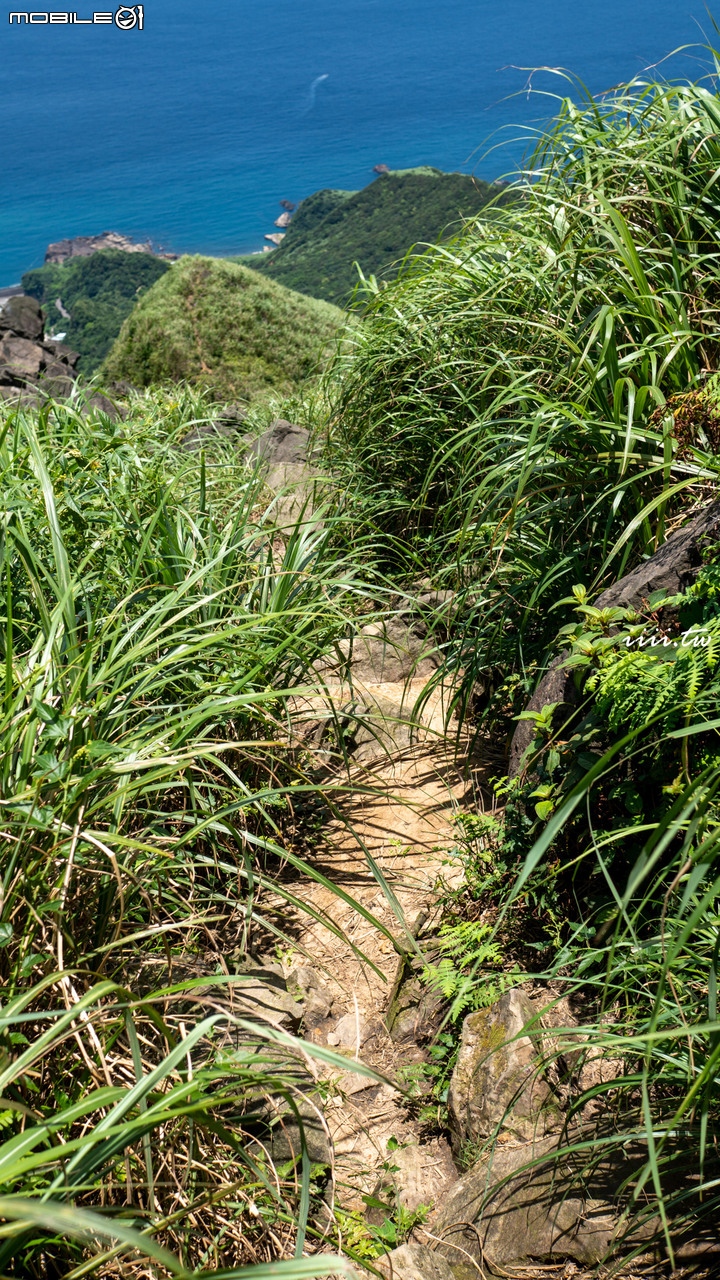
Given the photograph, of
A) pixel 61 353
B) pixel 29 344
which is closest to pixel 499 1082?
pixel 29 344

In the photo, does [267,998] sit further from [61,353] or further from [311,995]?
[61,353]

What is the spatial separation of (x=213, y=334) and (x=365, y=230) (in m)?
17.9

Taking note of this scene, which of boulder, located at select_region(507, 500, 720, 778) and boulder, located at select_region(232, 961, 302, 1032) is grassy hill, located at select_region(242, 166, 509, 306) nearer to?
boulder, located at select_region(507, 500, 720, 778)

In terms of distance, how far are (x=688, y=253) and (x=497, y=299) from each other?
69 cm

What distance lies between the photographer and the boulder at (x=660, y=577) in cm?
172

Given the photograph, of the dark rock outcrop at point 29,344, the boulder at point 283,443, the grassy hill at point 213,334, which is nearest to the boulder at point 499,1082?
the boulder at point 283,443

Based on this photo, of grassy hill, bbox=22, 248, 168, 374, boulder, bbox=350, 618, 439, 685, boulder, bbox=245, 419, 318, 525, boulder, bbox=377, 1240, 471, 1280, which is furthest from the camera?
grassy hill, bbox=22, 248, 168, 374

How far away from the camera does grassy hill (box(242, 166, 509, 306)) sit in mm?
23422

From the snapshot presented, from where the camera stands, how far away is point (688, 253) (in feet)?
8.03

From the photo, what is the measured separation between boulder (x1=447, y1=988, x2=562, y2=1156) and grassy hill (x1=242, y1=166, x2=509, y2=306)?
825 inches

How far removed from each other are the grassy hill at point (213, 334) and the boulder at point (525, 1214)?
1187 centimetres

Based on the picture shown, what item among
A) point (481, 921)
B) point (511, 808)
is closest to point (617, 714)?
point (511, 808)

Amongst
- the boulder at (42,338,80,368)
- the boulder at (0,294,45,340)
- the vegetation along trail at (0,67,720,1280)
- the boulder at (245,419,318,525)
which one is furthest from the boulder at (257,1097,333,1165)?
the boulder at (0,294,45,340)

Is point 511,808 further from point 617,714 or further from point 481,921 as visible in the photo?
point 617,714
